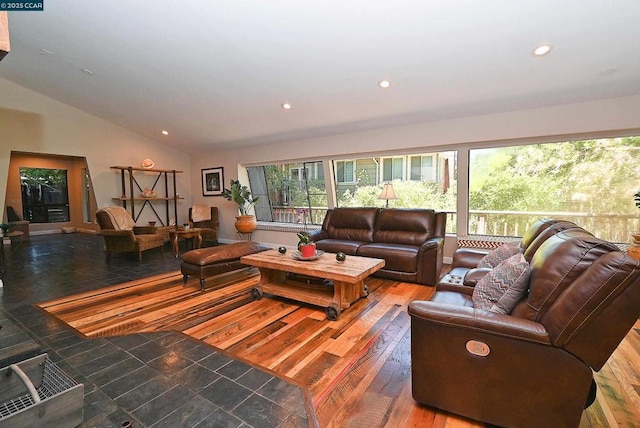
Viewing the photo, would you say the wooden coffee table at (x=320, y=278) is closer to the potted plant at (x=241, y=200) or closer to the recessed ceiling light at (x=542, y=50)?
the recessed ceiling light at (x=542, y=50)

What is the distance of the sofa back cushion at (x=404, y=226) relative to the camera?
4.43m

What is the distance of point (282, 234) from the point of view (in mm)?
6730

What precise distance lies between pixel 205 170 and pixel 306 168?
10.3 ft

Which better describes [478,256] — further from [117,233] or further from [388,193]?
[117,233]

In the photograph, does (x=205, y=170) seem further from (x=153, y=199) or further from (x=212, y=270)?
(x=212, y=270)

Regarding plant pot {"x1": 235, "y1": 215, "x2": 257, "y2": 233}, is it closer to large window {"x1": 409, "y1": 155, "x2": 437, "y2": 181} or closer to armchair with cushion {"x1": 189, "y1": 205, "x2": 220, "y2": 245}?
armchair with cushion {"x1": 189, "y1": 205, "x2": 220, "y2": 245}

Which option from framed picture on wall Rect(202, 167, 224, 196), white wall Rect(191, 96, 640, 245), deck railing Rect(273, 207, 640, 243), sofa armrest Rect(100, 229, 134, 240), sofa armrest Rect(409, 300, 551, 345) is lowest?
sofa armrest Rect(409, 300, 551, 345)

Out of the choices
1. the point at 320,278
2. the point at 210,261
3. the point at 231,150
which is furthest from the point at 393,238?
the point at 231,150

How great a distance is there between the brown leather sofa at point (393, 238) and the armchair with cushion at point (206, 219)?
124 inches

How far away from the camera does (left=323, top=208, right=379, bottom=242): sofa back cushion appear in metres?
4.91

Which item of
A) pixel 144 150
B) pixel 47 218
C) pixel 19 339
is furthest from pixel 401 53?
pixel 47 218

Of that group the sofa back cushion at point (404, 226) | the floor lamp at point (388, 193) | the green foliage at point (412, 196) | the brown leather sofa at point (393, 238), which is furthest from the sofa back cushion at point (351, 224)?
the green foliage at point (412, 196)

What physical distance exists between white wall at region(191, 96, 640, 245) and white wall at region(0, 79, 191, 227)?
8.58 feet

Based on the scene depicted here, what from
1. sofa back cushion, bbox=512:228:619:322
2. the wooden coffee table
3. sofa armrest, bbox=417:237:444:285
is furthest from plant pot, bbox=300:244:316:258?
sofa back cushion, bbox=512:228:619:322
